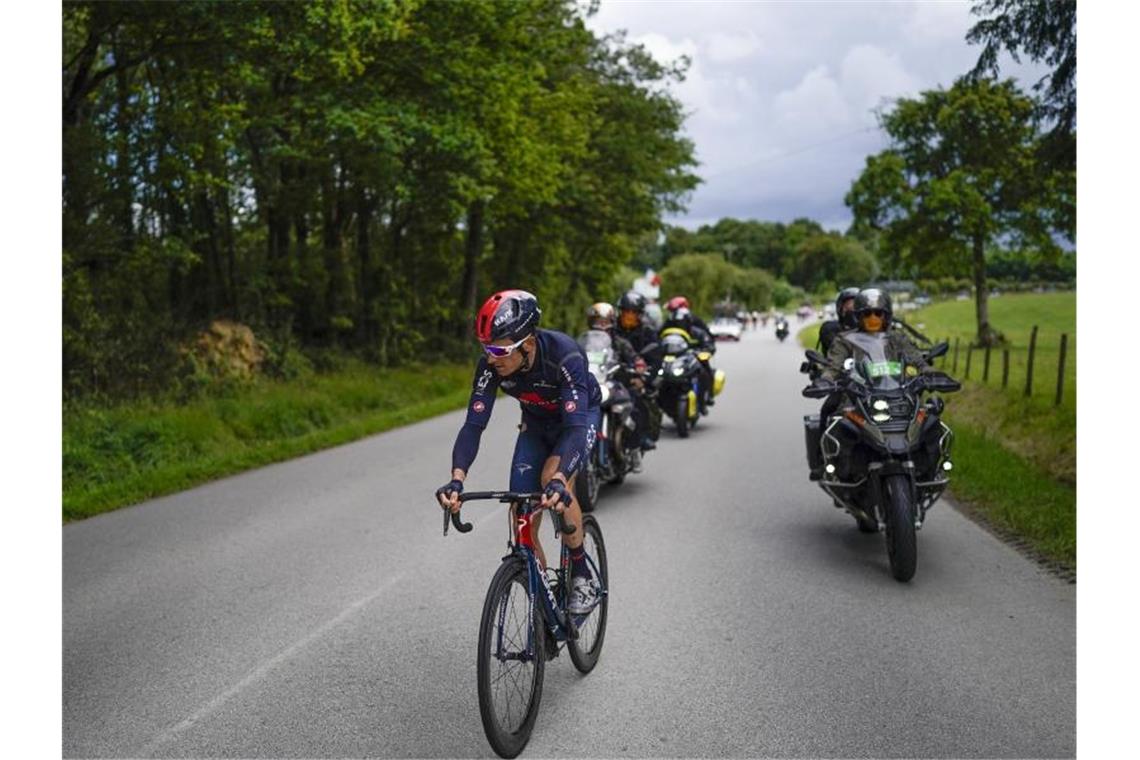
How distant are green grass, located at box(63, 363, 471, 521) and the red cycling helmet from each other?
740 centimetres

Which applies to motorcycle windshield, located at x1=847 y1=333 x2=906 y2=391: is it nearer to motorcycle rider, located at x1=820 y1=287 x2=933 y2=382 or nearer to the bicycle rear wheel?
motorcycle rider, located at x1=820 y1=287 x2=933 y2=382

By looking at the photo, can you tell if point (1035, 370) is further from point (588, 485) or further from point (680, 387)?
point (588, 485)

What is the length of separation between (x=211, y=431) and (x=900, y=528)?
9.52 m

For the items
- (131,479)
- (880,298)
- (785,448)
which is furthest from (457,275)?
(880,298)

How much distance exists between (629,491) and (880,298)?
13.5 ft

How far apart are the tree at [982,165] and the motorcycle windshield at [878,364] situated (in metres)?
3.00

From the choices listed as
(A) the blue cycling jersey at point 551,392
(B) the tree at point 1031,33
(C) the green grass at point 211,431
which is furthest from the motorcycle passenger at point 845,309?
(C) the green grass at point 211,431

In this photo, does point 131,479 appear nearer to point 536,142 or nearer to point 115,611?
point 115,611

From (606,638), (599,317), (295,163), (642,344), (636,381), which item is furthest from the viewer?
(295,163)

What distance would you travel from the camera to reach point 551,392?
457 cm

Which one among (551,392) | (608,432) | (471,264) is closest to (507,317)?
(551,392)

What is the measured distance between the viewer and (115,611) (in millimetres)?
6312

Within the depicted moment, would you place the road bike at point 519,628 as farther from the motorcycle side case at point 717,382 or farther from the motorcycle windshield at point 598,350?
the motorcycle side case at point 717,382

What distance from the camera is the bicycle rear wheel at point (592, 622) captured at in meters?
5.01
